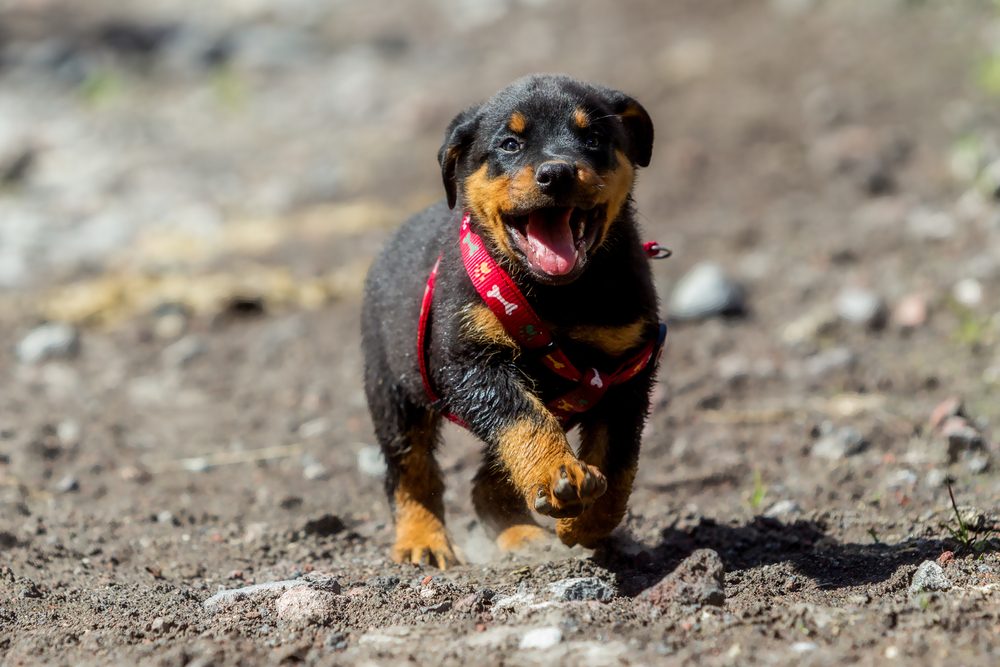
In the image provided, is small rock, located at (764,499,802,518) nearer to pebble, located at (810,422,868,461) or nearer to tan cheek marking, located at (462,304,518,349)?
pebble, located at (810,422,868,461)

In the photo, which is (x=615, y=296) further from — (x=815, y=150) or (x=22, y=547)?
(x=815, y=150)

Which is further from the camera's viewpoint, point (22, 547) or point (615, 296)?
point (22, 547)

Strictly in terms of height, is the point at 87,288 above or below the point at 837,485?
below

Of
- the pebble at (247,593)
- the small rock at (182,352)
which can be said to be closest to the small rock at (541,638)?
the pebble at (247,593)

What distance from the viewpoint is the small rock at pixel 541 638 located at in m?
3.52

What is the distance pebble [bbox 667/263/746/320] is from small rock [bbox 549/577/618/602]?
3.77 meters

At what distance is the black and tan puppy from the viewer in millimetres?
4168

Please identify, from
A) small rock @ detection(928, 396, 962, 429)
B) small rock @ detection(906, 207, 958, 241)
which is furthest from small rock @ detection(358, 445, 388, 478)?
small rock @ detection(906, 207, 958, 241)

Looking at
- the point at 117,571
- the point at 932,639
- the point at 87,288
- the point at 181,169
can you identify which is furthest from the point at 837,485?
the point at 181,169

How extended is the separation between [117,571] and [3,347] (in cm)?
393

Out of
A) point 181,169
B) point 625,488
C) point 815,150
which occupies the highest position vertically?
point 625,488

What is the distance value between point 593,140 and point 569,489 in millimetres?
1231

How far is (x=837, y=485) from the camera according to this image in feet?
18.1

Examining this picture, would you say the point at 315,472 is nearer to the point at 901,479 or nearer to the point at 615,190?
the point at 615,190
